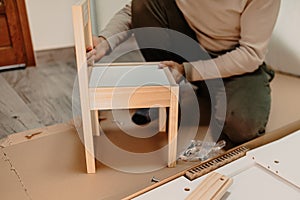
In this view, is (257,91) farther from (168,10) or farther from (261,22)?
(168,10)

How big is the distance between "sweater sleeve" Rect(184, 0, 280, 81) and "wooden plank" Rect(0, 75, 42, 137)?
616mm

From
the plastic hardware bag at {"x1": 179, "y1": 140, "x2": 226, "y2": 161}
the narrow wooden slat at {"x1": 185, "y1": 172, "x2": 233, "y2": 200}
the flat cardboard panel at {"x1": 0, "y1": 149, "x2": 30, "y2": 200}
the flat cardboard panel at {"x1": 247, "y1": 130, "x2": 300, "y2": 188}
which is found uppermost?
the narrow wooden slat at {"x1": 185, "y1": 172, "x2": 233, "y2": 200}

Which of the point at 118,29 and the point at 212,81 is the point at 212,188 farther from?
the point at 118,29

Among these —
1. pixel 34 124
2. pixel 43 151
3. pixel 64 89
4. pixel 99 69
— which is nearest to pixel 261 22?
pixel 99 69

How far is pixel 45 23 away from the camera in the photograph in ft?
5.83

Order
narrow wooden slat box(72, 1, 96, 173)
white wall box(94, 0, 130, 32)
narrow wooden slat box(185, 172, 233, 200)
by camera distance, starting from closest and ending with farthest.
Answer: narrow wooden slat box(185, 172, 233, 200)
narrow wooden slat box(72, 1, 96, 173)
white wall box(94, 0, 130, 32)

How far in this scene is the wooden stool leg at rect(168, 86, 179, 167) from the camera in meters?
0.75

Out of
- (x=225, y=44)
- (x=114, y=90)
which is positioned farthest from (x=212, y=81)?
(x=114, y=90)

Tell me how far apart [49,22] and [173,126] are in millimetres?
1267

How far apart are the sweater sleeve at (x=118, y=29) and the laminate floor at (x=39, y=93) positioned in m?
0.38

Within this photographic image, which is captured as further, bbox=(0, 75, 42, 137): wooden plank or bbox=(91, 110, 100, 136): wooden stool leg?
bbox=(0, 75, 42, 137): wooden plank

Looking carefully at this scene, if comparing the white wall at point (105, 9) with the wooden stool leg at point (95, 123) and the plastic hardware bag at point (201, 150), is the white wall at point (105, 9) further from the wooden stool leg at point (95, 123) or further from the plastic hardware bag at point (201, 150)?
the plastic hardware bag at point (201, 150)

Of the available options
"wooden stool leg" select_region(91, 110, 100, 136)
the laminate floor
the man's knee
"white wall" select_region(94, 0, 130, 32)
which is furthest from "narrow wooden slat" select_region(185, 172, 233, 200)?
"white wall" select_region(94, 0, 130, 32)

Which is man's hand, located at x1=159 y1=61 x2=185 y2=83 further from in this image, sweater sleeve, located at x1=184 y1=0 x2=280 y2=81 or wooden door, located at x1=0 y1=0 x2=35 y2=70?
wooden door, located at x1=0 y1=0 x2=35 y2=70
